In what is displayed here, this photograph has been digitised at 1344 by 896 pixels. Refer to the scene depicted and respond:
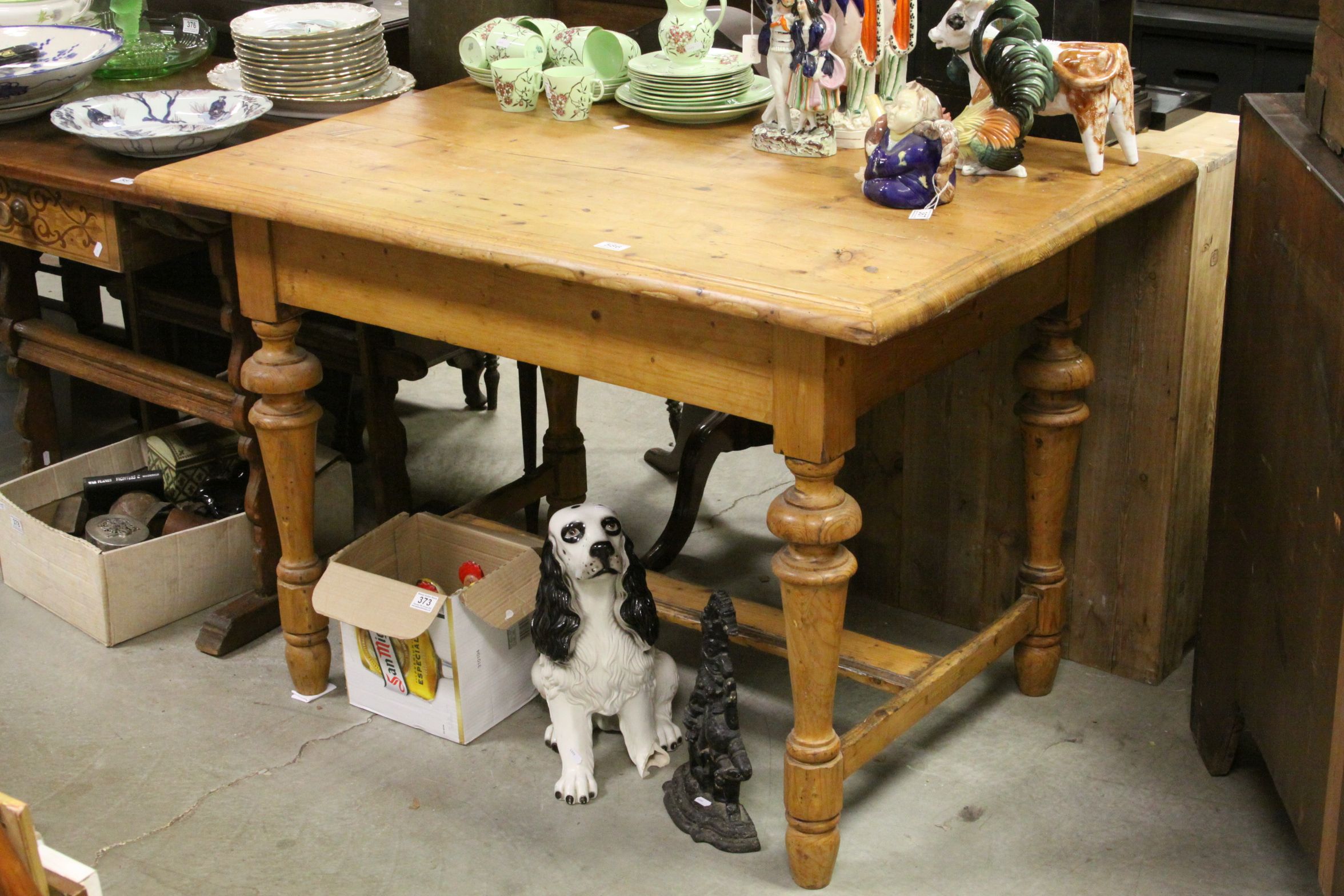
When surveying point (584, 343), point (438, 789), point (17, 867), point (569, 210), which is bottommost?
point (438, 789)

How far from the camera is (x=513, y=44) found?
2.56 meters

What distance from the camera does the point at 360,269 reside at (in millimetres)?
2143

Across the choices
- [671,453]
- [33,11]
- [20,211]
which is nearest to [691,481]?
[671,453]

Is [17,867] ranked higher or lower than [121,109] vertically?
lower

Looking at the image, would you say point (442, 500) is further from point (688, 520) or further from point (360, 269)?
point (360, 269)

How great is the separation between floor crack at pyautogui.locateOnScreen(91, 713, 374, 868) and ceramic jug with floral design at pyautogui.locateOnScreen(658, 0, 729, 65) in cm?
120

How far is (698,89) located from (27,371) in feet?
5.15

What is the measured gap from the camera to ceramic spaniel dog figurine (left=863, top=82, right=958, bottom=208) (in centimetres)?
189

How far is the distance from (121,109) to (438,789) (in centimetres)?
138

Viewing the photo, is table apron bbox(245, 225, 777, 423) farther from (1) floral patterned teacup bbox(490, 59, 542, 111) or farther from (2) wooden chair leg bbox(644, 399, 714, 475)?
(2) wooden chair leg bbox(644, 399, 714, 475)

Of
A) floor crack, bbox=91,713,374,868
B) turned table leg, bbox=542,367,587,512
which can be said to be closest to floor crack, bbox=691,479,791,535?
turned table leg, bbox=542,367,587,512

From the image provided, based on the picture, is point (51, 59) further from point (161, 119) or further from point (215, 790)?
point (215, 790)

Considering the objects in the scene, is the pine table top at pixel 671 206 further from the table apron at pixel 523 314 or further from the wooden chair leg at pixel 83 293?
the wooden chair leg at pixel 83 293

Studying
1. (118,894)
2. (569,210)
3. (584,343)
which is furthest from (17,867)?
(569,210)
